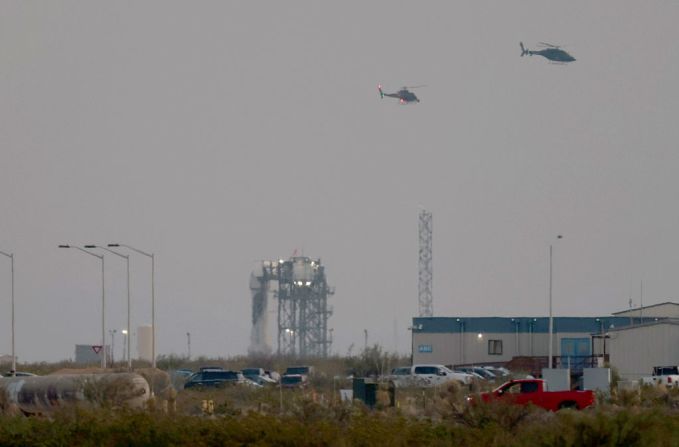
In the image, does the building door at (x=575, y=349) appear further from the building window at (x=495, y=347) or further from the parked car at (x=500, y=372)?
the building window at (x=495, y=347)

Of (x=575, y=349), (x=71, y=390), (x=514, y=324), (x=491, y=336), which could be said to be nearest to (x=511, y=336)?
(x=514, y=324)

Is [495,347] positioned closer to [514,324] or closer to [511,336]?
[511,336]

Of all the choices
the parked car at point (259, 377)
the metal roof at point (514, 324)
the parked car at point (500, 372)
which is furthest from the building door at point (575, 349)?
the parked car at point (259, 377)

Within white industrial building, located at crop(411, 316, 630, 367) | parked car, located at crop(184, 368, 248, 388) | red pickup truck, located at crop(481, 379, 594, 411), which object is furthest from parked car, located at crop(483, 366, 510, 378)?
red pickup truck, located at crop(481, 379, 594, 411)

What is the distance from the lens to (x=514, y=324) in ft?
329

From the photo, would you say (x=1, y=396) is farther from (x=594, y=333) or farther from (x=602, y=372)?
(x=594, y=333)

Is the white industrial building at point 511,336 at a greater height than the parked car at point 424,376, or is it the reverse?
the white industrial building at point 511,336

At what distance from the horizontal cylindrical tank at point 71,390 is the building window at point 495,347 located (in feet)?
166

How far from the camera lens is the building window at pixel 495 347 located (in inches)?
3979

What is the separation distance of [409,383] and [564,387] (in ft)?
56.3

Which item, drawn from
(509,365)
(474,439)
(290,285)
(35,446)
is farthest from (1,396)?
(290,285)

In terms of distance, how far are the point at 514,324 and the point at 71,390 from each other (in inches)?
2165

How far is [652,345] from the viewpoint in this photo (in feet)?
259

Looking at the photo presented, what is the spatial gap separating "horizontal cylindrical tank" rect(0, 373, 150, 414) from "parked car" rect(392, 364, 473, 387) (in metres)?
25.4
